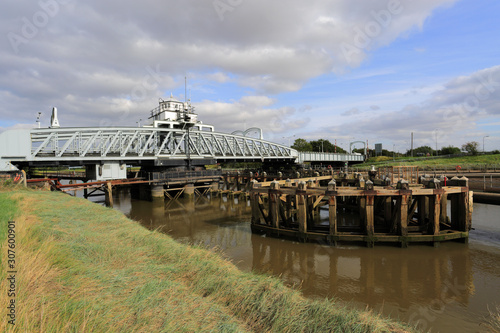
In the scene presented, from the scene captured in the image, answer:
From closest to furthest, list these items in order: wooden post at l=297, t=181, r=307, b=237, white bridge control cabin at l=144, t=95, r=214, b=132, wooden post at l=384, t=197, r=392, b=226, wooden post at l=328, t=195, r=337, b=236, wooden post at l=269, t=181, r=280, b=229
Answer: wooden post at l=328, t=195, r=337, b=236
wooden post at l=297, t=181, r=307, b=237
wooden post at l=269, t=181, r=280, b=229
wooden post at l=384, t=197, r=392, b=226
white bridge control cabin at l=144, t=95, r=214, b=132

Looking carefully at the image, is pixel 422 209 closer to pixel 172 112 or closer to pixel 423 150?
pixel 172 112

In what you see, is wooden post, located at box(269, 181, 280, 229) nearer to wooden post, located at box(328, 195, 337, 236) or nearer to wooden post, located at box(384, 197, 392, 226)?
wooden post, located at box(328, 195, 337, 236)

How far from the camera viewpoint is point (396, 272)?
34.5 ft

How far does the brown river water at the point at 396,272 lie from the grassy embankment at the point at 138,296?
3.41m

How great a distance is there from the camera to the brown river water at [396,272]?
780 cm

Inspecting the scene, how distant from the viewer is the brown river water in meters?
7.80

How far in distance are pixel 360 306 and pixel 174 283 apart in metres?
6.38

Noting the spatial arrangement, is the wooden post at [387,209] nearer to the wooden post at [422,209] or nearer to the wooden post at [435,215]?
the wooden post at [422,209]

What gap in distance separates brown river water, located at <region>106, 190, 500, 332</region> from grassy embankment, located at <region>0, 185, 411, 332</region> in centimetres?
341

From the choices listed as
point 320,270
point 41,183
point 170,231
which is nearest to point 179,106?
point 41,183

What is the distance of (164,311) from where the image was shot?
4043 millimetres

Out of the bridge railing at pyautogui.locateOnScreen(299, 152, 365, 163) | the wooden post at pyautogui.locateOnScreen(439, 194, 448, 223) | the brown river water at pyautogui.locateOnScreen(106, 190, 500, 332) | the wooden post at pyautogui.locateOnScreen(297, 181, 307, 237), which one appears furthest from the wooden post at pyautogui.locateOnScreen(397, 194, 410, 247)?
the bridge railing at pyautogui.locateOnScreen(299, 152, 365, 163)

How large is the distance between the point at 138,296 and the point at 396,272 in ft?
34.8

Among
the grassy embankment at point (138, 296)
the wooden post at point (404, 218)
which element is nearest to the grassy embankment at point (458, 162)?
the wooden post at point (404, 218)
